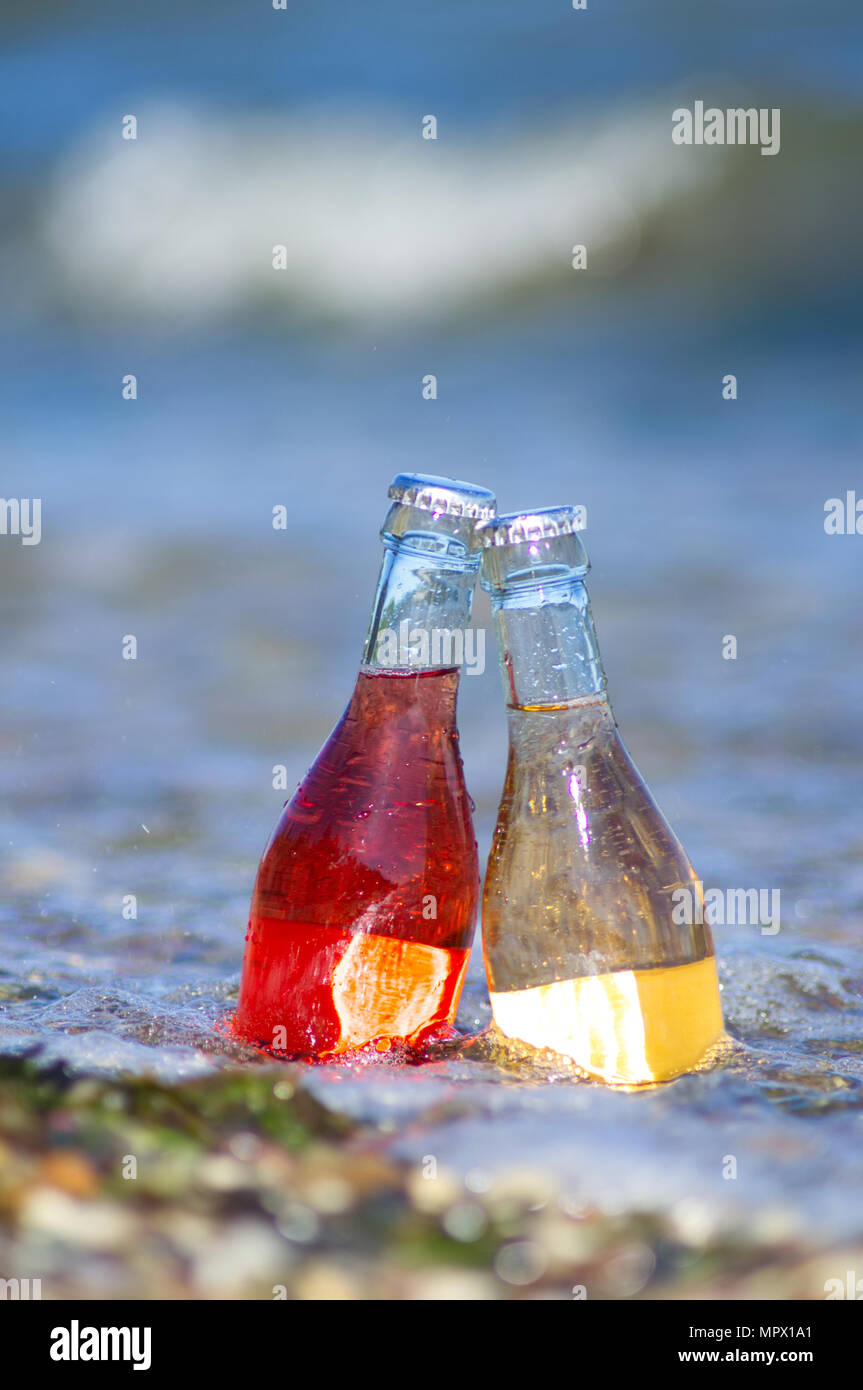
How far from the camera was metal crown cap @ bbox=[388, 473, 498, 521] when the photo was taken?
4.79 ft

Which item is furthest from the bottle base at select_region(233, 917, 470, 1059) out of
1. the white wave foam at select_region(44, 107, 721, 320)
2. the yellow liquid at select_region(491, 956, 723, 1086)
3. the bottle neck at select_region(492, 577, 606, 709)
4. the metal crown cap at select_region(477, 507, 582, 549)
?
the white wave foam at select_region(44, 107, 721, 320)

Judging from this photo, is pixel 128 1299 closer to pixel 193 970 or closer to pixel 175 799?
pixel 193 970

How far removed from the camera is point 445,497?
57.4 inches

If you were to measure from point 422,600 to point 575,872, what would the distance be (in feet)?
1.13

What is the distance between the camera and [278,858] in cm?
156

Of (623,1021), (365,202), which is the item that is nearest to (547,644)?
(623,1021)

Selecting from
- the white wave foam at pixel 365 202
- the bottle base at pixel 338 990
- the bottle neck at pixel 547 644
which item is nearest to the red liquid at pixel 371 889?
the bottle base at pixel 338 990

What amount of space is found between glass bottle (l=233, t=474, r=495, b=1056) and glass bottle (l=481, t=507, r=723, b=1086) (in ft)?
0.17

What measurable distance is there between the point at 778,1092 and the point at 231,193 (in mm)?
11930

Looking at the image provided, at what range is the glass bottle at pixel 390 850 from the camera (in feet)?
4.84

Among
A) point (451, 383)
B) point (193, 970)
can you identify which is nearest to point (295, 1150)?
point (193, 970)

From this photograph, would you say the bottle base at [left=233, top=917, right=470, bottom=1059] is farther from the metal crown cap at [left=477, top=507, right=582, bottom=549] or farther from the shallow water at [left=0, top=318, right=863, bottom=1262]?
the metal crown cap at [left=477, top=507, right=582, bottom=549]

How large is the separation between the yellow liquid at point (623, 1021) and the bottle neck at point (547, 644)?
0.32 metres
